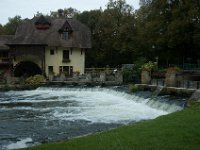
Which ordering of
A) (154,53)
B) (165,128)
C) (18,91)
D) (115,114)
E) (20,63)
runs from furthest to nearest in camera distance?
(154,53)
(20,63)
(18,91)
(115,114)
(165,128)

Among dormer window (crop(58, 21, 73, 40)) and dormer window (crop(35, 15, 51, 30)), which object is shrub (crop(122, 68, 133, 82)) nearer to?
dormer window (crop(58, 21, 73, 40))

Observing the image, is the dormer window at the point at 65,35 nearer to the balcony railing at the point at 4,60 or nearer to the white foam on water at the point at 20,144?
the balcony railing at the point at 4,60

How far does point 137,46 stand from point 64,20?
11.8 m

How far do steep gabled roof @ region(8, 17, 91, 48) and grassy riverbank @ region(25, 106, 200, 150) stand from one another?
44.1 metres

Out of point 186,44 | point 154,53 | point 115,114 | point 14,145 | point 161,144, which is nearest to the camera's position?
point 161,144

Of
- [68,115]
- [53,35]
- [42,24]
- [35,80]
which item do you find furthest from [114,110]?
[42,24]

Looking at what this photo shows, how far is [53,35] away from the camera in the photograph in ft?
197

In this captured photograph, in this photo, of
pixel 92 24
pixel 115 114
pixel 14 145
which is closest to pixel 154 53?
pixel 92 24

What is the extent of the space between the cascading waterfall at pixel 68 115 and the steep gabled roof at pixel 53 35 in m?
22.2

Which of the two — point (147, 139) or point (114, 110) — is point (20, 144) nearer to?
point (147, 139)

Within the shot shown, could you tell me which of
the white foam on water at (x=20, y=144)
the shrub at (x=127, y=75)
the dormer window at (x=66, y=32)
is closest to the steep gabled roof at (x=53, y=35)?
the dormer window at (x=66, y=32)

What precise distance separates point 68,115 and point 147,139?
43.0 feet

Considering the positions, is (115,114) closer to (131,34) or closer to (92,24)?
(131,34)

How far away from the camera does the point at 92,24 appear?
72812mm
